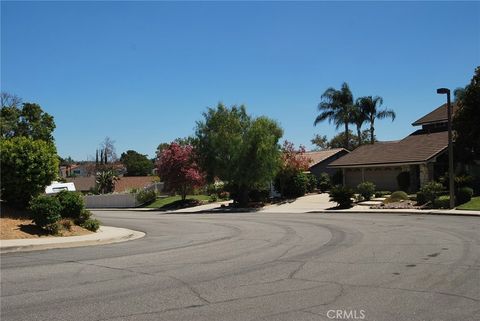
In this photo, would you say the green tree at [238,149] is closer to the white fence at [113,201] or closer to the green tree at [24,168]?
the white fence at [113,201]

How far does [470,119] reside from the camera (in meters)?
36.1

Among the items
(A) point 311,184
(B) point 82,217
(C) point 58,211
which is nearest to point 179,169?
(A) point 311,184

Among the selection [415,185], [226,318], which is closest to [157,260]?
[226,318]

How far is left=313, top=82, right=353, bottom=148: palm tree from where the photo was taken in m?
64.9

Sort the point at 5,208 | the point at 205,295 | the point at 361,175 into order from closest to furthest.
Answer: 1. the point at 205,295
2. the point at 5,208
3. the point at 361,175

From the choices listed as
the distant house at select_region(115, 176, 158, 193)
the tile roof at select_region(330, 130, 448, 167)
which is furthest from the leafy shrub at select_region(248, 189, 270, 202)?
the distant house at select_region(115, 176, 158, 193)

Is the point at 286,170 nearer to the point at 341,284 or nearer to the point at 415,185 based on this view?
the point at 415,185

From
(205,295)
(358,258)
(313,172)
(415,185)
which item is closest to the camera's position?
(205,295)

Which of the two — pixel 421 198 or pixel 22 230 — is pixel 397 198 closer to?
pixel 421 198

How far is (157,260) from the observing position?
12711mm

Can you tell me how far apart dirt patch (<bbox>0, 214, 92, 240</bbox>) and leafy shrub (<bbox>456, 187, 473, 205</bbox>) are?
21.3 meters

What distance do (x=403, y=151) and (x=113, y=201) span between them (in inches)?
1295

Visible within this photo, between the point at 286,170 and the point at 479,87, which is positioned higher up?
the point at 479,87

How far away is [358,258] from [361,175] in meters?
36.9
